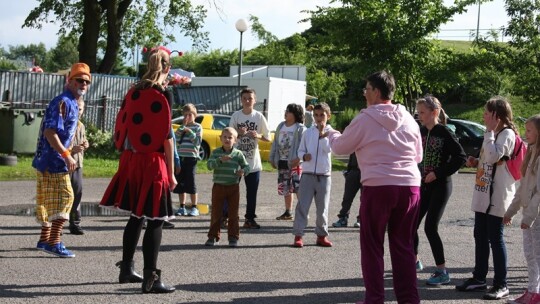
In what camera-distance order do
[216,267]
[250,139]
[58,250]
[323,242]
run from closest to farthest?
1. [216,267]
2. [58,250]
3. [323,242]
4. [250,139]

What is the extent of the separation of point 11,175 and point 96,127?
748 centimetres

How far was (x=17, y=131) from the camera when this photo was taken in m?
22.1

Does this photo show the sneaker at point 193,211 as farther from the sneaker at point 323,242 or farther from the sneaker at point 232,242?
the sneaker at point 323,242

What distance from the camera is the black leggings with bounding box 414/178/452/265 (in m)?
8.07

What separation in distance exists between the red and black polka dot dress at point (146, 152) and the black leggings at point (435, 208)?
8.01 feet

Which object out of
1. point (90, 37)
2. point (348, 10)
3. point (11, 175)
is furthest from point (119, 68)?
point (11, 175)

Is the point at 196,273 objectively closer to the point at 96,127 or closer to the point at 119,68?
the point at 96,127

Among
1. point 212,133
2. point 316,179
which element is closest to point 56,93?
point 212,133

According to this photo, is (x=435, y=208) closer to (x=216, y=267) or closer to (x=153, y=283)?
(x=216, y=267)

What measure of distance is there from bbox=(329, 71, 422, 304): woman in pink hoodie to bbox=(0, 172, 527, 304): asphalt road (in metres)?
0.82

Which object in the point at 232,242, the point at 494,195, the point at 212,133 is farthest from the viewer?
the point at 212,133

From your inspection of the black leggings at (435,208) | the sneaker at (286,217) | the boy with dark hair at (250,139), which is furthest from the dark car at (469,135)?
the black leggings at (435,208)

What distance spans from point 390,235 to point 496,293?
4.91ft

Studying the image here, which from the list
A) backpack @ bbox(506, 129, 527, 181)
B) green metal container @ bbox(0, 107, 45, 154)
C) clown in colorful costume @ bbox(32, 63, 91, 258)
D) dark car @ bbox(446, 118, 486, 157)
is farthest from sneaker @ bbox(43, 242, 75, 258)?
dark car @ bbox(446, 118, 486, 157)
